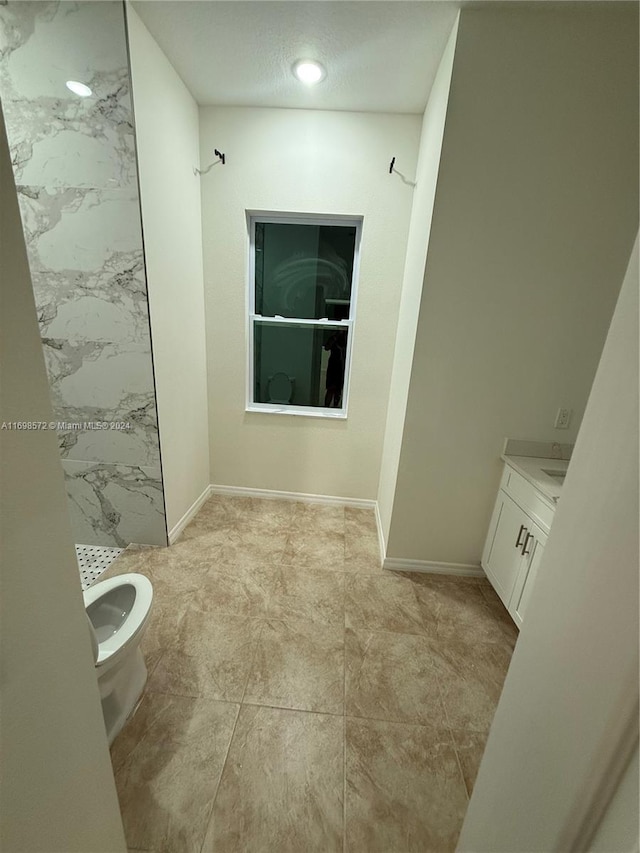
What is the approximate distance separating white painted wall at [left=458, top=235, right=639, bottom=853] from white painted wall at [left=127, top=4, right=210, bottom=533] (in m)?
1.97

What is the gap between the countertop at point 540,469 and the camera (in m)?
1.40

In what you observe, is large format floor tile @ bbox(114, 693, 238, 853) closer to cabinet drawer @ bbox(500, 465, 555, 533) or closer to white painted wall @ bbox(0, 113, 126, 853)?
white painted wall @ bbox(0, 113, 126, 853)

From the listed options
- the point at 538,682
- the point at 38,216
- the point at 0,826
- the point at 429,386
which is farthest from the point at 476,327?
the point at 38,216

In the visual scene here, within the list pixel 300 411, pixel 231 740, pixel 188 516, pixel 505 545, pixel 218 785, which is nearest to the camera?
pixel 218 785

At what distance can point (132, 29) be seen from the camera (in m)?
1.43

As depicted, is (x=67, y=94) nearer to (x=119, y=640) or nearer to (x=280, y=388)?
(x=280, y=388)

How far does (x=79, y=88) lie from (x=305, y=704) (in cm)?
294

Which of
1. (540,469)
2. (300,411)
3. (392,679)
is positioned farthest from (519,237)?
(392,679)

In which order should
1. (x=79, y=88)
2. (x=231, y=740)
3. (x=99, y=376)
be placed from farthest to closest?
(x=99, y=376) < (x=79, y=88) < (x=231, y=740)

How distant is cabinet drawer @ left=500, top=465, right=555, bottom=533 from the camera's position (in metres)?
1.37

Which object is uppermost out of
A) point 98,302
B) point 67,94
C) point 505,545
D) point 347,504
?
point 67,94

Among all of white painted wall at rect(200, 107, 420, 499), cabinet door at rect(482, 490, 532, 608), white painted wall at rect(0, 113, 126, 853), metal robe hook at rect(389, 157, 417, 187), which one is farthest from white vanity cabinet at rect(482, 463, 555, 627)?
metal robe hook at rect(389, 157, 417, 187)

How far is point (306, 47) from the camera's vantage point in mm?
1539

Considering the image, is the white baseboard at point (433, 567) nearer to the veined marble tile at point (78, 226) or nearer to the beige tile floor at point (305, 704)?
the beige tile floor at point (305, 704)
